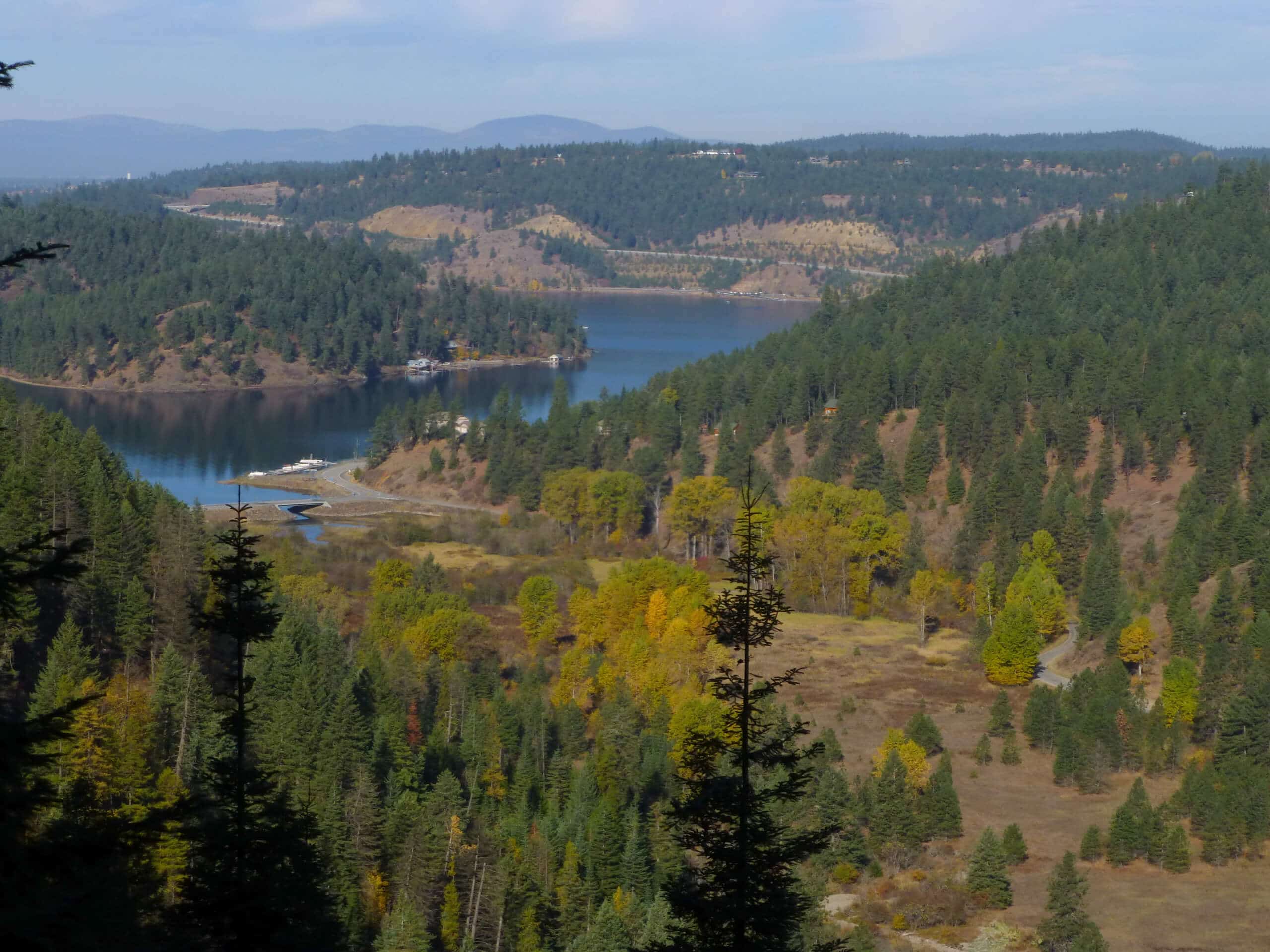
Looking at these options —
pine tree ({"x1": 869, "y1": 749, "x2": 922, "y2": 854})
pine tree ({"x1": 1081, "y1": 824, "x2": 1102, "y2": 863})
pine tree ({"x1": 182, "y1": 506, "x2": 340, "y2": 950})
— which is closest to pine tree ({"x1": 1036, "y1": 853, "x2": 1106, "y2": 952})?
pine tree ({"x1": 1081, "y1": 824, "x2": 1102, "y2": 863})

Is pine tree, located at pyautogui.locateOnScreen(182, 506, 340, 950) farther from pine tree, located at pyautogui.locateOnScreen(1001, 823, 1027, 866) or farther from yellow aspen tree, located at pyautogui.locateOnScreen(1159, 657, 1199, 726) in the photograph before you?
yellow aspen tree, located at pyautogui.locateOnScreen(1159, 657, 1199, 726)

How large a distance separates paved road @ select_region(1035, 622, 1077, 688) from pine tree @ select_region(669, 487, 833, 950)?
50.8 metres

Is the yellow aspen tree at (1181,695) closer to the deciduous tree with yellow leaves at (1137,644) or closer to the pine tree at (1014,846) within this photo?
the deciduous tree with yellow leaves at (1137,644)

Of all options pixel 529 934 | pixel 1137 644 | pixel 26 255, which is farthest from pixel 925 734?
pixel 26 255

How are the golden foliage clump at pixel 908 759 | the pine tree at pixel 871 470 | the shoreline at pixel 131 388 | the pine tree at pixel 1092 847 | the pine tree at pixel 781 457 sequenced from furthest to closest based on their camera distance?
1. the shoreline at pixel 131 388
2. the pine tree at pixel 781 457
3. the pine tree at pixel 871 470
4. the golden foliage clump at pixel 908 759
5. the pine tree at pixel 1092 847

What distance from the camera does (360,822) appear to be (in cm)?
3722

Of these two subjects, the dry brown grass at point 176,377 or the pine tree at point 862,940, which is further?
the dry brown grass at point 176,377

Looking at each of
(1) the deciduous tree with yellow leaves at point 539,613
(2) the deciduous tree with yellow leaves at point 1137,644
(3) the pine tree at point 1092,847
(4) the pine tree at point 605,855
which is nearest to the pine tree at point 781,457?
(1) the deciduous tree with yellow leaves at point 539,613

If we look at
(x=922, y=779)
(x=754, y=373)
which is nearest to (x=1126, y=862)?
(x=922, y=779)

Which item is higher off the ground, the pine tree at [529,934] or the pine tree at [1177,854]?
the pine tree at [529,934]

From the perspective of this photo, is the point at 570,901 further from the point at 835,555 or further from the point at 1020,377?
the point at 1020,377

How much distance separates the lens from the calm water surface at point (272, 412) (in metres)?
120

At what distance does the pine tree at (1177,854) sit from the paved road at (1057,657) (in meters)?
17.0

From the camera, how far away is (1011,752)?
55312mm
